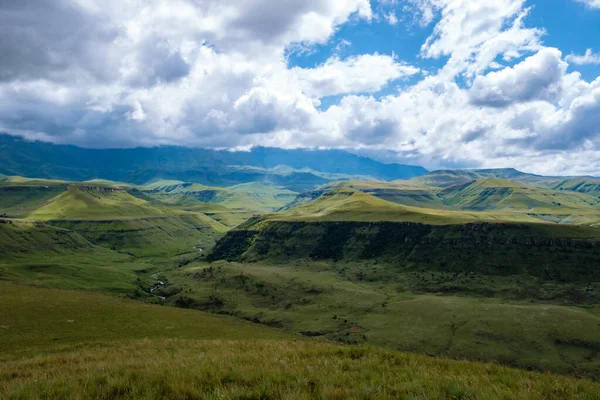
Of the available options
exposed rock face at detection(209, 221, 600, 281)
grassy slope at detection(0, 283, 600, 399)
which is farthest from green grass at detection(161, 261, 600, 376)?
grassy slope at detection(0, 283, 600, 399)

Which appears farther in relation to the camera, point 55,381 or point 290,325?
point 290,325

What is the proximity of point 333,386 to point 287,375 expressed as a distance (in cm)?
218

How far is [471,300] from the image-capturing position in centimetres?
12675

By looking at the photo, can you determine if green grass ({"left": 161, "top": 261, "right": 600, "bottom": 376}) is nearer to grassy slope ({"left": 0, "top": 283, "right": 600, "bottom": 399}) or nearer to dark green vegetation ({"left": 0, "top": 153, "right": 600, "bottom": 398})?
dark green vegetation ({"left": 0, "top": 153, "right": 600, "bottom": 398})

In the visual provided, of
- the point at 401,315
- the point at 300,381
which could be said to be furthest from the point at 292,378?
the point at 401,315

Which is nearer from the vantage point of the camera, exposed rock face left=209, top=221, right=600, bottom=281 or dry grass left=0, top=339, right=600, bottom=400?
dry grass left=0, top=339, right=600, bottom=400

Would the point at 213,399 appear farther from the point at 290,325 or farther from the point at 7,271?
the point at 7,271

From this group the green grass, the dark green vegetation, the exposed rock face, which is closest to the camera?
the dark green vegetation

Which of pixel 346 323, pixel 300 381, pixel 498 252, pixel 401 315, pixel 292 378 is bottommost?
pixel 346 323

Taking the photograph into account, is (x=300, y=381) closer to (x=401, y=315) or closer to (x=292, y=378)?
(x=292, y=378)

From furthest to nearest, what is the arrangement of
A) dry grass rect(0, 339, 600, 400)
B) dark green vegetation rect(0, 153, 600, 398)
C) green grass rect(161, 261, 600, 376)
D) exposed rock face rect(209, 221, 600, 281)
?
exposed rock face rect(209, 221, 600, 281), green grass rect(161, 261, 600, 376), dark green vegetation rect(0, 153, 600, 398), dry grass rect(0, 339, 600, 400)

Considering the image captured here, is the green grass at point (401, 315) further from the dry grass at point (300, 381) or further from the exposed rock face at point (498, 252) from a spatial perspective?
the dry grass at point (300, 381)

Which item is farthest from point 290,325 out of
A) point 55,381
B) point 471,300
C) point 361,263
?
point 55,381

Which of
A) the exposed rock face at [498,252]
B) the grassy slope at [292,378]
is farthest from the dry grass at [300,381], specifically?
the exposed rock face at [498,252]
